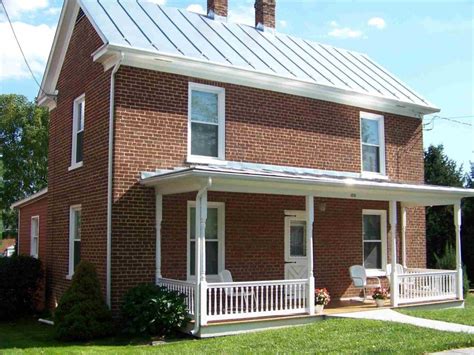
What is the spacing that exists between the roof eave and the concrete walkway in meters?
6.12

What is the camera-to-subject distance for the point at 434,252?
24281 millimetres

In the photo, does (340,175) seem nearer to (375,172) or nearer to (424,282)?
(375,172)

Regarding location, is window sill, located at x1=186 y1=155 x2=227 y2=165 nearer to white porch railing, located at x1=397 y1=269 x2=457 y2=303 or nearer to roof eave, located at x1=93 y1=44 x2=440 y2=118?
roof eave, located at x1=93 y1=44 x2=440 y2=118

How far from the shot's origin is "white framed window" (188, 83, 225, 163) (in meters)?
14.3

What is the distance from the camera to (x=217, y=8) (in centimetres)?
1792

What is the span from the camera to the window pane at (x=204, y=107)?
47.2 ft

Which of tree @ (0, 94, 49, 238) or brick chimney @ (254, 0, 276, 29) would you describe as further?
tree @ (0, 94, 49, 238)

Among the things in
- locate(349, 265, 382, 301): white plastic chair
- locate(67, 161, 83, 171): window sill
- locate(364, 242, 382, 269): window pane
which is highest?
locate(67, 161, 83, 171): window sill

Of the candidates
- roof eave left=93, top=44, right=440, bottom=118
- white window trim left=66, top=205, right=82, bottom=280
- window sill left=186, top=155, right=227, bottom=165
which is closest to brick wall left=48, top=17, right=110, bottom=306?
white window trim left=66, top=205, right=82, bottom=280

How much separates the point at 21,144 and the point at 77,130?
28710 millimetres

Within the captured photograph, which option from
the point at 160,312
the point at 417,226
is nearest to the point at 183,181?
the point at 160,312

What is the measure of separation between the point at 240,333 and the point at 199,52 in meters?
6.97

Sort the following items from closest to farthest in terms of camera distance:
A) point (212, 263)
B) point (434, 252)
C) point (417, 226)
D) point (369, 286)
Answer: point (212, 263), point (369, 286), point (417, 226), point (434, 252)

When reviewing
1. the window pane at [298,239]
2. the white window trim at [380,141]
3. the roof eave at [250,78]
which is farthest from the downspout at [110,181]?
the white window trim at [380,141]
